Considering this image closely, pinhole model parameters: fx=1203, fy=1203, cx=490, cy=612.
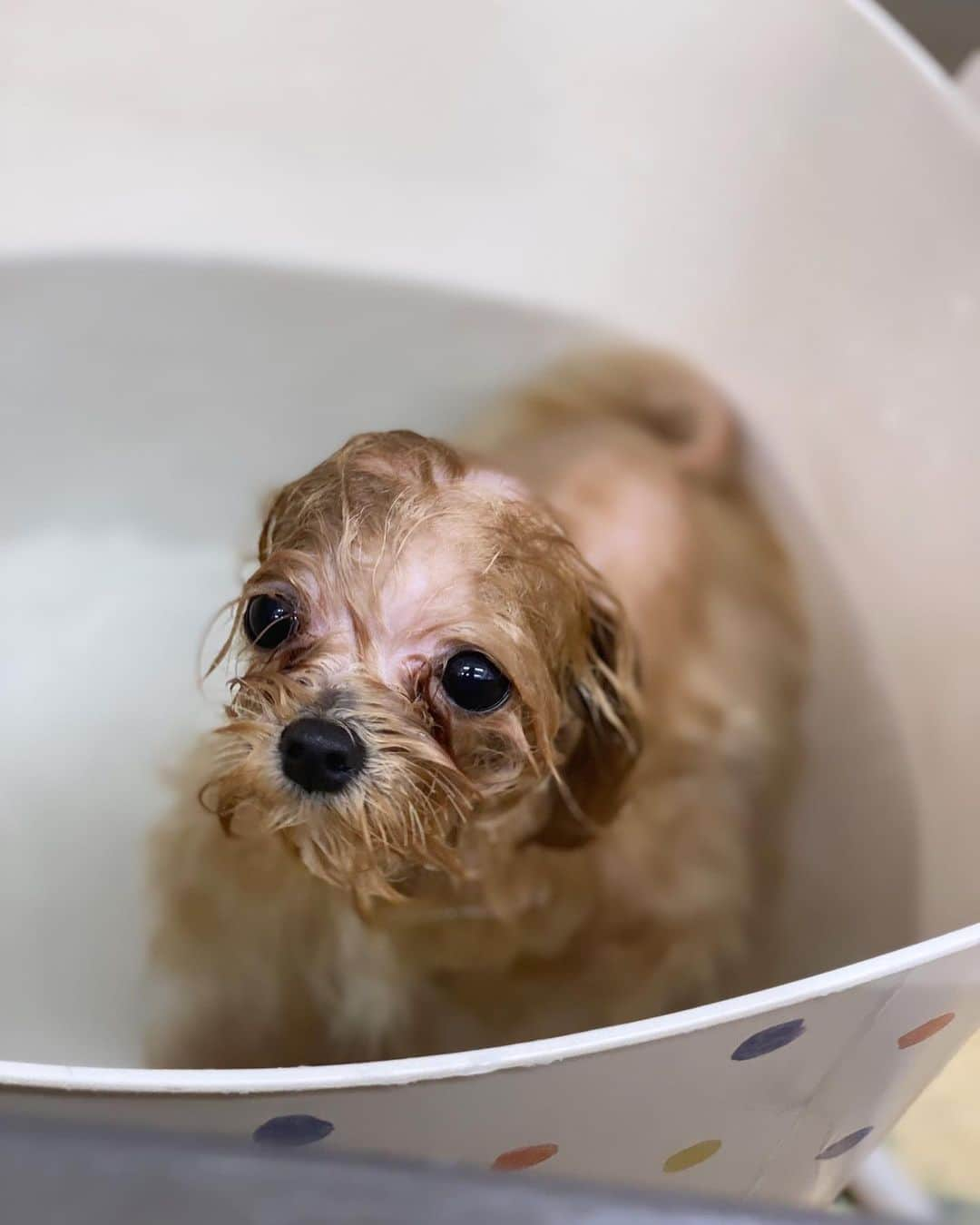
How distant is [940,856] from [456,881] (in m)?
0.46

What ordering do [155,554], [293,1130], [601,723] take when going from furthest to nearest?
[155,554], [601,723], [293,1130]

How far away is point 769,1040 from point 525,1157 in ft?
0.50

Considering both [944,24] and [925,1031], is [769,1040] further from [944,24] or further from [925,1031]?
[944,24]

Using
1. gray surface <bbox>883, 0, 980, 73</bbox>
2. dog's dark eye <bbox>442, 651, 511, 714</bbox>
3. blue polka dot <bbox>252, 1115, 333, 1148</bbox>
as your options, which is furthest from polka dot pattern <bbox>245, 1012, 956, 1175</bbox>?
gray surface <bbox>883, 0, 980, 73</bbox>

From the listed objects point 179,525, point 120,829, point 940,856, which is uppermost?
point 179,525

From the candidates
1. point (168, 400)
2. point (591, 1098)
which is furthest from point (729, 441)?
point (591, 1098)

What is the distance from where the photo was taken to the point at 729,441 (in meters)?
1.47

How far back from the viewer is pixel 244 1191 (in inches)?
11.9

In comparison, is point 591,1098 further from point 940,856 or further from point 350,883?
point 940,856

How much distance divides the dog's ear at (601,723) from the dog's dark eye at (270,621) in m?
0.24

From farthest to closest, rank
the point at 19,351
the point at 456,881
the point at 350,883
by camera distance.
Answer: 1. the point at 19,351
2. the point at 456,881
3. the point at 350,883

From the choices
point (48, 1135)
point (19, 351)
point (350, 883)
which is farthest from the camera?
point (19, 351)

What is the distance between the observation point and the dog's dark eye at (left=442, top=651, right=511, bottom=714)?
80 centimetres

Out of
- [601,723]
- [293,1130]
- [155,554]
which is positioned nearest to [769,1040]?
[293,1130]
